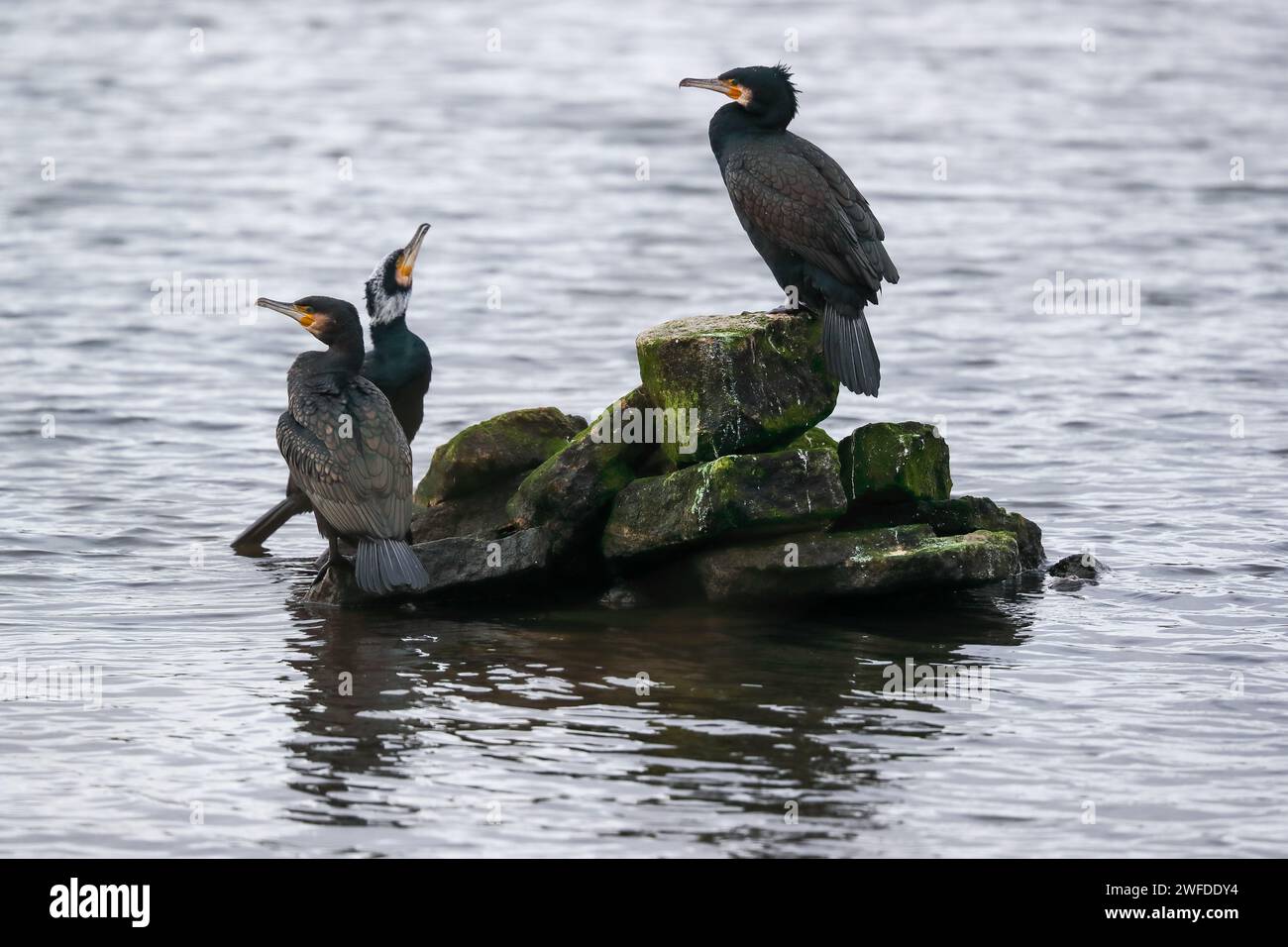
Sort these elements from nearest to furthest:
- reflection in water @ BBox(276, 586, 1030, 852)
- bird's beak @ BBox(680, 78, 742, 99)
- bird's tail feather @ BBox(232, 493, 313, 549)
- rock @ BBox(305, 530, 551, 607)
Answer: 1. reflection in water @ BBox(276, 586, 1030, 852)
2. rock @ BBox(305, 530, 551, 607)
3. bird's beak @ BBox(680, 78, 742, 99)
4. bird's tail feather @ BBox(232, 493, 313, 549)

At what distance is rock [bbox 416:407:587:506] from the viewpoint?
10180 mm

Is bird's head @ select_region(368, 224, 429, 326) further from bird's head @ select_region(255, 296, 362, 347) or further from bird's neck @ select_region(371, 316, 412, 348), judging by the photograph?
bird's head @ select_region(255, 296, 362, 347)

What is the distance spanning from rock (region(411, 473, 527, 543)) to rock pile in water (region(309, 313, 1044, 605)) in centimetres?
17

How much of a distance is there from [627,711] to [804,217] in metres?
3.04

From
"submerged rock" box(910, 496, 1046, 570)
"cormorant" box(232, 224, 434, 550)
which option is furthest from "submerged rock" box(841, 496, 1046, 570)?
"cormorant" box(232, 224, 434, 550)

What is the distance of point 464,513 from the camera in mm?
10266

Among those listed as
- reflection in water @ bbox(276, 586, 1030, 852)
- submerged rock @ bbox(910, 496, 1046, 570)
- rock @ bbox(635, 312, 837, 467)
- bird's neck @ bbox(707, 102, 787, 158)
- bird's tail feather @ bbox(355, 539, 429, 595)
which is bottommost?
reflection in water @ bbox(276, 586, 1030, 852)

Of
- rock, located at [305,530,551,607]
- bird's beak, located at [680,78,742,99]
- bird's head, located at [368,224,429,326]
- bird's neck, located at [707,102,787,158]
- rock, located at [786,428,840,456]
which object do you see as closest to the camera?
rock, located at [305,530,551,607]

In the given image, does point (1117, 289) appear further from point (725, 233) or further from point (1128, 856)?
point (1128, 856)

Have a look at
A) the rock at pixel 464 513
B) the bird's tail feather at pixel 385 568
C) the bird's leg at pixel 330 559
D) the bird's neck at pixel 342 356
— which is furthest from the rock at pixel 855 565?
the bird's neck at pixel 342 356

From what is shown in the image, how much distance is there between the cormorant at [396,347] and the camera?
400 inches

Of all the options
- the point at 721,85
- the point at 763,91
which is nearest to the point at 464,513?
the point at 721,85

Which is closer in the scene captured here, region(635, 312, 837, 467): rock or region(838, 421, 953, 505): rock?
region(635, 312, 837, 467): rock

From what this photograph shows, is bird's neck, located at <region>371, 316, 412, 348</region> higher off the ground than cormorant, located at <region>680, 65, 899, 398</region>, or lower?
lower
